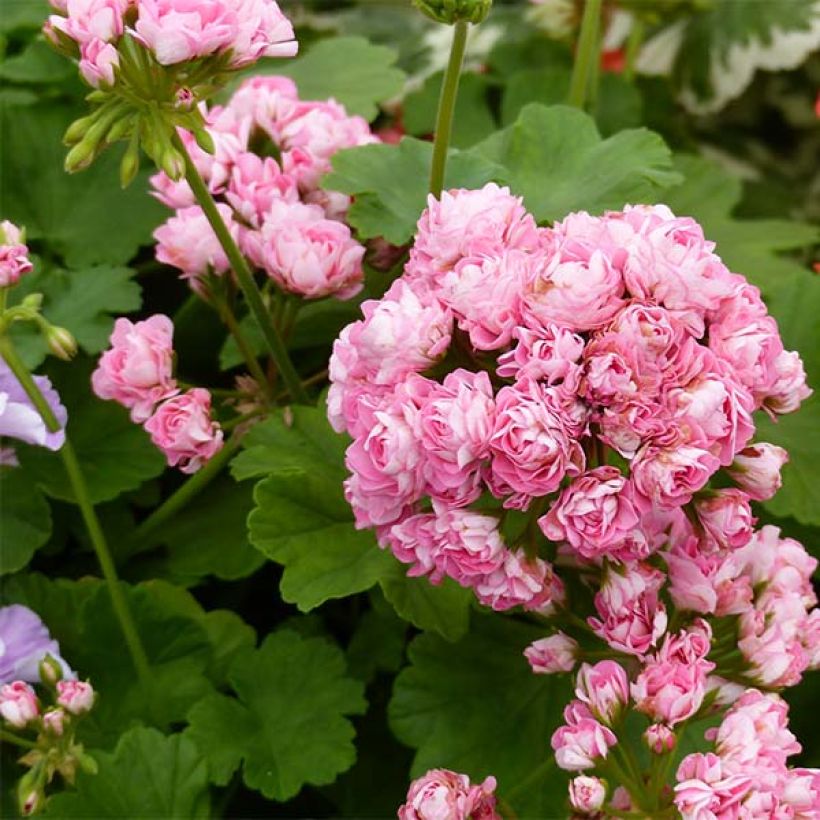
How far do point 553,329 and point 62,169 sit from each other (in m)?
0.74

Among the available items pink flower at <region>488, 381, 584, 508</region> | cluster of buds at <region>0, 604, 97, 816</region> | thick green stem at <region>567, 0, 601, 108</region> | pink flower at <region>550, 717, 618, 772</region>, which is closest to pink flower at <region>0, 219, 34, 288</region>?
cluster of buds at <region>0, 604, 97, 816</region>

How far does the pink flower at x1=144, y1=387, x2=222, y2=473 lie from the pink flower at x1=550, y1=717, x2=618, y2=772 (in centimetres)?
35

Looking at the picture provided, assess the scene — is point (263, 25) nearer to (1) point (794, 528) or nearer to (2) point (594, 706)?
(2) point (594, 706)

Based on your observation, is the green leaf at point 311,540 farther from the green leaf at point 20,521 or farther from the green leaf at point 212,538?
the green leaf at point 20,521

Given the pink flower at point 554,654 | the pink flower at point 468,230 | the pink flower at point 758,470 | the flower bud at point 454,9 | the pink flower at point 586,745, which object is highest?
the flower bud at point 454,9

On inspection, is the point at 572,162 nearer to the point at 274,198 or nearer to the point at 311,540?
the point at 274,198

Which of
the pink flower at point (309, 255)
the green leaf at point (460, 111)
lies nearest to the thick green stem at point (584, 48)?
the green leaf at point (460, 111)

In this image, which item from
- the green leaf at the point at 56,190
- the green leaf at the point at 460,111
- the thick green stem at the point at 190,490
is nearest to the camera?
the thick green stem at the point at 190,490

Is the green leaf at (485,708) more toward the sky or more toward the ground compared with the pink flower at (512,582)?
more toward the ground

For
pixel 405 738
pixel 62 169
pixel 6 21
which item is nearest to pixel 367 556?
pixel 405 738

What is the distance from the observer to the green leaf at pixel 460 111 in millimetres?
1436

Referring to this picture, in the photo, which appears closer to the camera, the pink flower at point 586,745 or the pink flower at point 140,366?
the pink flower at point 586,745

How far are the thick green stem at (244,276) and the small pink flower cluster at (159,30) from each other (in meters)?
0.06

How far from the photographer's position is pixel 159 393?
908mm
